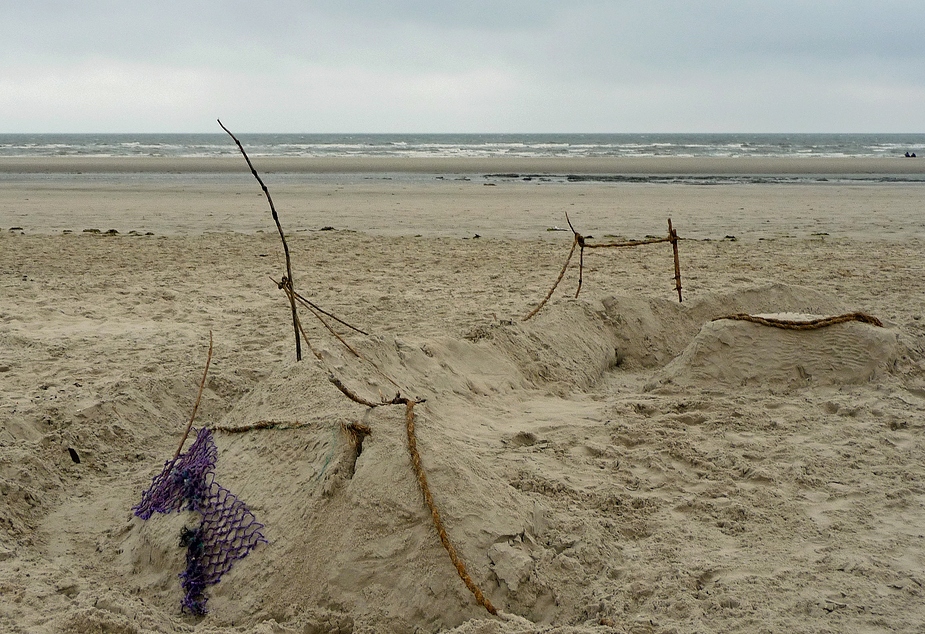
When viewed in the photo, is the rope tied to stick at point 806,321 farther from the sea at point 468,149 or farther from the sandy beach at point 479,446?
the sea at point 468,149

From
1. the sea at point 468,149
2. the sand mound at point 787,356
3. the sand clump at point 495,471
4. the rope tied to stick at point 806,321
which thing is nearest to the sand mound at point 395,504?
the sand clump at point 495,471

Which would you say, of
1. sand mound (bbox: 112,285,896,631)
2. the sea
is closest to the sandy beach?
sand mound (bbox: 112,285,896,631)

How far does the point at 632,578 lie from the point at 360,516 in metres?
1.02

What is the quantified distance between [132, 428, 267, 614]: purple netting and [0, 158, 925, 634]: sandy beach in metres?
0.05

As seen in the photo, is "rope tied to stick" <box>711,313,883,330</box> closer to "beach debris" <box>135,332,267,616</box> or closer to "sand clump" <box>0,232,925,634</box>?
"sand clump" <box>0,232,925,634</box>

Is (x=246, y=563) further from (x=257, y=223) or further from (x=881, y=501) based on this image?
(x=257, y=223)

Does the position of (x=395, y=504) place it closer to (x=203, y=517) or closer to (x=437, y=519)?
(x=437, y=519)

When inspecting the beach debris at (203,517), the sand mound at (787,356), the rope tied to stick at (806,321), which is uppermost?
the rope tied to stick at (806,321)

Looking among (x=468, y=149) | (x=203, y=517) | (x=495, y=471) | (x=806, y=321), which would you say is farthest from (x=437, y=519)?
(x=468, y=149)

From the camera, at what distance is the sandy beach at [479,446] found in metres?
2.60

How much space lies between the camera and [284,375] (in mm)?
3752

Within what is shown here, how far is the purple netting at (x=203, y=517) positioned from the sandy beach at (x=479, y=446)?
0.05 meters

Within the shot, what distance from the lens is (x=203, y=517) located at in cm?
298


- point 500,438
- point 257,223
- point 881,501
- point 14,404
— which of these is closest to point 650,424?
point 500,438
